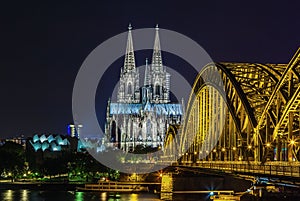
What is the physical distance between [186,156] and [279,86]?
1950 inches

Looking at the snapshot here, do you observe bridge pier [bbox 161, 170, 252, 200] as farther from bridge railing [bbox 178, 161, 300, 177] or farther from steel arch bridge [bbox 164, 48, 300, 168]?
bridge railing [bbox 178, 161, 300, 177]

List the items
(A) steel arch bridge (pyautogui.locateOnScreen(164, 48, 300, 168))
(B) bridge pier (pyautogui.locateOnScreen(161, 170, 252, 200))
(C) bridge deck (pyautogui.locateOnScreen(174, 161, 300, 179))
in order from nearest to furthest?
1. (C) bridge deck (pyautogui.locateOnScreen(174, 161, 300, 179))
2. (A) steel arch bridge (pyautogui.locateOnScreen(164, 48, 300, 168))
3. (B) bridge pier (pyautogui.locateOnScreen(161, 170, 252, 200))

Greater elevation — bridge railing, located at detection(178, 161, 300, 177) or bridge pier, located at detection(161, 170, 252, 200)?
bridge railing, located at detection(178, 161, 300, 177)

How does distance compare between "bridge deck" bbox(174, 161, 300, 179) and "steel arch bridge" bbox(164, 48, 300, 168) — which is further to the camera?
"steel arch bridge" bbox(164, 48, 300, 168)

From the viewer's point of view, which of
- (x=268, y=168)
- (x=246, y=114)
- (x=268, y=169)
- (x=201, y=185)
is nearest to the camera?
(x=268, y=169)

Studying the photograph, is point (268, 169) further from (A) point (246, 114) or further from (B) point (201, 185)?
(B) point (201, 185)

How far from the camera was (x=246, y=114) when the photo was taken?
52.0 metres

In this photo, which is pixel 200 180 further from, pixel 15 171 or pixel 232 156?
pixel 15 171

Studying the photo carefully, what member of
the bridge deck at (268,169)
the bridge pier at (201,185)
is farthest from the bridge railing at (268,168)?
the bridge pier at (201,185)

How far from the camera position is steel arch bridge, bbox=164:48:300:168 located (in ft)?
144

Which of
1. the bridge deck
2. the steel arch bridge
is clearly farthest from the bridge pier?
the bridge deck

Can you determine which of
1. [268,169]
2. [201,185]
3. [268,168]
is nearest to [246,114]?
[268,168]

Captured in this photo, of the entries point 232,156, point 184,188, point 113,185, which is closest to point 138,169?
point 113,185

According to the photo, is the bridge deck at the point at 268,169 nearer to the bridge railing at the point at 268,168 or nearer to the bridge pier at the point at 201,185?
the bridge railing at the point at 268,168
